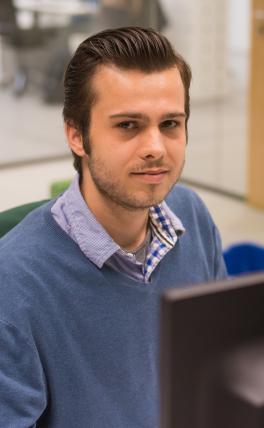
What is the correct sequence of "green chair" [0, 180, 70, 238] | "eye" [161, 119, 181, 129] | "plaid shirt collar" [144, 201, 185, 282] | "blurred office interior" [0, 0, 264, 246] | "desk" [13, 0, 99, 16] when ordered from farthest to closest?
"desk" [13, 0, 99, 16] < "blurred office interior" [0, 0, 264, 246] < "green chair" [0, 180, 70, 238] < "plaid shirt collar" [144, 201, 185, 282] < "eye" [161, 119, 181, 129]

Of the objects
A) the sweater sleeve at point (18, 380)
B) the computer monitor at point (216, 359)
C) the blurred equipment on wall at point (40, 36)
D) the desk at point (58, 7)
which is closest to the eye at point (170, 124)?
the sweater sleeve at point (18, 380)

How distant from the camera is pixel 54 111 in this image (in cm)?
555

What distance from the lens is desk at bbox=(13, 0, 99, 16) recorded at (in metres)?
5.05

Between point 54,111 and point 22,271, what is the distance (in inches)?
177

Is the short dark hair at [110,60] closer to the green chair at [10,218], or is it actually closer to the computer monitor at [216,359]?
the green chair at [10,218]

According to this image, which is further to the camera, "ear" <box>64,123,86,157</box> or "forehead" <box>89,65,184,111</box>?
"ear" <box>64,123,86,157</box>

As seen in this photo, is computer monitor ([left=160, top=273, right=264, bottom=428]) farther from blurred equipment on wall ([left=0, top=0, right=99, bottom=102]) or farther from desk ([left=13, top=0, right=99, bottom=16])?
desk ([left=13, top=0, right=99, bottom=16])

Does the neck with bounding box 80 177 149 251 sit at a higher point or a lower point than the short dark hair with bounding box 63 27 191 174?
lower

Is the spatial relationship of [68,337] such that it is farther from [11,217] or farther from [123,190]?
[11,217]

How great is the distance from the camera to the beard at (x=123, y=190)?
120 centimetres

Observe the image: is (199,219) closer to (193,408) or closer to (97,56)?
(97,56)

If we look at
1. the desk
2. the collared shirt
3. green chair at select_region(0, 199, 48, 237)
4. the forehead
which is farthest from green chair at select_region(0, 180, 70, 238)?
the desk

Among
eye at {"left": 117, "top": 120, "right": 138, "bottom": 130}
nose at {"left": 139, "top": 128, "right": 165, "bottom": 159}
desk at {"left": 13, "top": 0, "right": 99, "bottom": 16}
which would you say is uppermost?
eye at {"left": 117, "top": 120, "right": 138, "bottom": 130}

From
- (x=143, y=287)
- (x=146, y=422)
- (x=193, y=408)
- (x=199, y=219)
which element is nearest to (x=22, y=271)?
(x=143, y=287)
